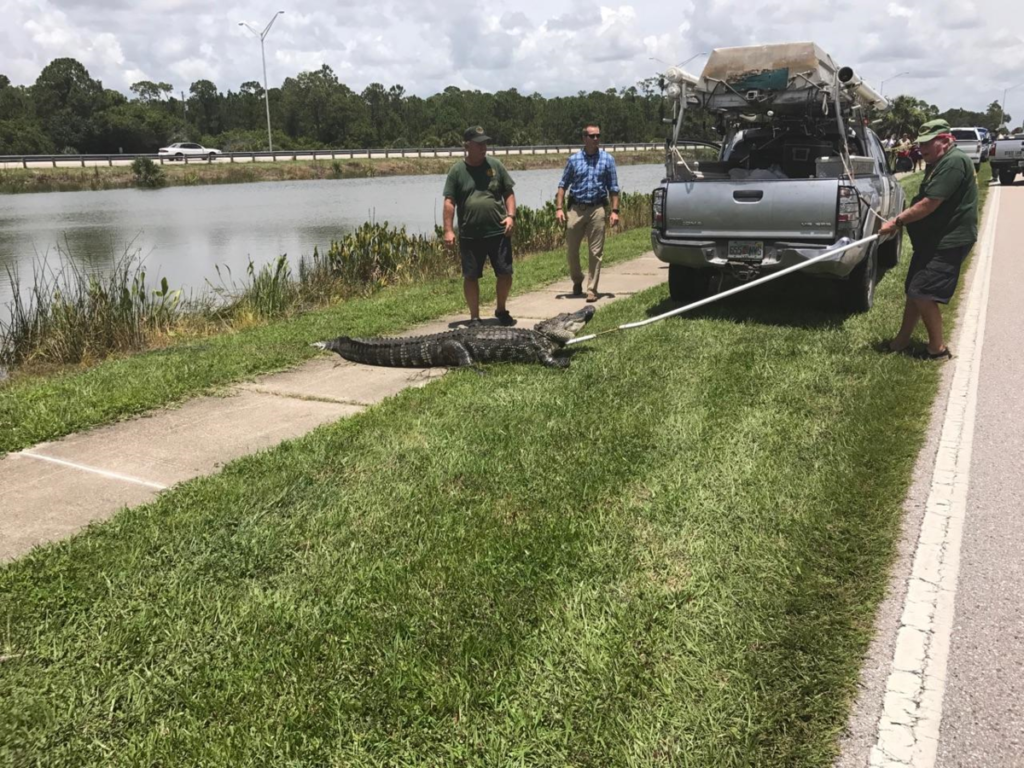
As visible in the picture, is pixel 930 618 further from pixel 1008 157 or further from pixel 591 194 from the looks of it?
pixel 1008 157

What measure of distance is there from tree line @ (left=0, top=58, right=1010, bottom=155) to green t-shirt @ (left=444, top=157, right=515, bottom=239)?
53.3 meters

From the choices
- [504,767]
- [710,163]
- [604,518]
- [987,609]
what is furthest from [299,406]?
[710,163]

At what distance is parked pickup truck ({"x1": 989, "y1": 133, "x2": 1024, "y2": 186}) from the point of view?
1130 inches

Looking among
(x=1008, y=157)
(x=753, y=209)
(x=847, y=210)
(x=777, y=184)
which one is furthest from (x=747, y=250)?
(x=1008, y=157)

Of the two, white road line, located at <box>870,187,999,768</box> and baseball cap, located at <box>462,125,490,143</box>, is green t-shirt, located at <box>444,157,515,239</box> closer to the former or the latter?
baseball cap, located at <box>462,125,490,143</box>

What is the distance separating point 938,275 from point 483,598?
503 centimetres

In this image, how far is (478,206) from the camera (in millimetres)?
7617

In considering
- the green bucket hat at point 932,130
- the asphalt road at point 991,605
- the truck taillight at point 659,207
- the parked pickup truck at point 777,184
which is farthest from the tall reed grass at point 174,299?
the asphalt road at point 991,605

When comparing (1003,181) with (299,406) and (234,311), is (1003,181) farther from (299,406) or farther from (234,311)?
(299,406)

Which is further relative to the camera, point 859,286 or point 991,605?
point 859,286

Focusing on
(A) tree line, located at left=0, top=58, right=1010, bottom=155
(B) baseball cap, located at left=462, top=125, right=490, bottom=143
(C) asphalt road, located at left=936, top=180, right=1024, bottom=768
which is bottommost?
(C) asphalt road, located at left=936, top=180, right=1024, bottom=768

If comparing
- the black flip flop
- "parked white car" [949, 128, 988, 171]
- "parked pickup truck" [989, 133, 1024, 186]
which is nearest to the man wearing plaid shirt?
the black flip flop

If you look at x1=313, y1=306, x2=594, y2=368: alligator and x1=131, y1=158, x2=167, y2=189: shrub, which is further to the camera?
x1=131, y1=158, x2=167, y2=189: shrub

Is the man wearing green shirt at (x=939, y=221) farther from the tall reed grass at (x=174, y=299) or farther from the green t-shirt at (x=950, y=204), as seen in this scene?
the tall reed grass at (x=174, y=299)
